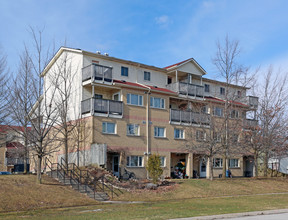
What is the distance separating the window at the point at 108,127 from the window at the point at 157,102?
531 cm

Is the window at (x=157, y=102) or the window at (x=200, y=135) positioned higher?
the window at (x=157, y=102)

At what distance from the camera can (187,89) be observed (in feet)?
129

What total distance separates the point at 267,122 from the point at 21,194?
88.5 feet

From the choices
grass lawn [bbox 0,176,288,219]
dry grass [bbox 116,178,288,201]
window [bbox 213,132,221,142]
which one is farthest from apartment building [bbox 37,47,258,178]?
grass lawn [bbox 0,176,288,219]

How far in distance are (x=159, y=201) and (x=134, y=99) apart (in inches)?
562

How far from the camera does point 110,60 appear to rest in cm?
3547

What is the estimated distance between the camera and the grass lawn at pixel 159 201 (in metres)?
15.5

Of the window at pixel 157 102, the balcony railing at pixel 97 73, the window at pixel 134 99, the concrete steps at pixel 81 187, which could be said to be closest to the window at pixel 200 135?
the window at pixel 157 102

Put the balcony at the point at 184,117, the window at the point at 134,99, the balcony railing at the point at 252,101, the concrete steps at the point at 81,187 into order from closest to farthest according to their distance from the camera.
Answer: the concrete steps at the point at 81,187 → the window at the point at 134,99 → the balcony at the point at 184,117 → the balcony railing at the point at 252,101

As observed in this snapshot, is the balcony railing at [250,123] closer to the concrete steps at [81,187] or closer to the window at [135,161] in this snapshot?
the window at [135,161]

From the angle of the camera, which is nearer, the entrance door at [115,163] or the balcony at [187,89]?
the entrance door at [115,163]

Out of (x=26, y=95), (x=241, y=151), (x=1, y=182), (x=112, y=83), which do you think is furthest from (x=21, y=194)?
(x=241, y=151)

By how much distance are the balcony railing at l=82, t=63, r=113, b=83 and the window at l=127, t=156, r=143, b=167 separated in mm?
7530

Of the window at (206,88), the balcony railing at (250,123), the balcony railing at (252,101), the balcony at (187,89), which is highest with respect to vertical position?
the window at (206,88)
